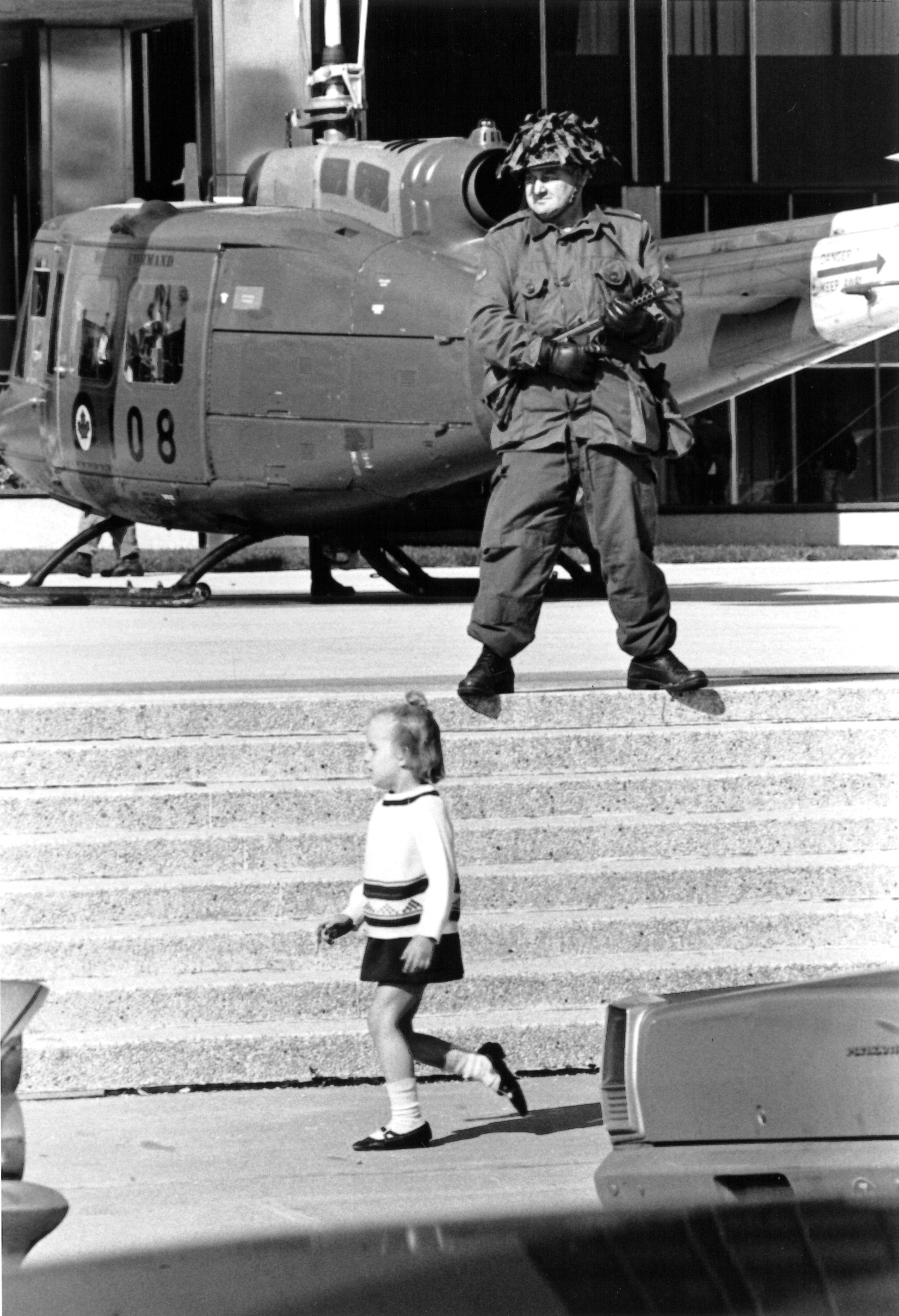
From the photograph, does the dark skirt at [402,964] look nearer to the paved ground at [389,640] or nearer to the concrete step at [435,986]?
the concrete step at [435,986]

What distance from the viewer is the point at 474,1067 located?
5.45m

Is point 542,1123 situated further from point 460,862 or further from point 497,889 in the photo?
point 460,862

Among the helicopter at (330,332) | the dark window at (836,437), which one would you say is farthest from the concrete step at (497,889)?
the dark window at (836,437)

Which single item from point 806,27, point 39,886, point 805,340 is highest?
point 806,27

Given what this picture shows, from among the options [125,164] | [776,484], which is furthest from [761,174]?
[125,164]

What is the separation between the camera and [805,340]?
13438 millimetres

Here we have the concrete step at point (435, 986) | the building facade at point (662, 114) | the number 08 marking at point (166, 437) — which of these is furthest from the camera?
the building facade at point (662, 114)

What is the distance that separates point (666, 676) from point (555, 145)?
186cm

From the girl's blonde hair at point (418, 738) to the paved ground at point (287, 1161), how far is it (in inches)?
39.5

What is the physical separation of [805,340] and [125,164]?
51.0ft

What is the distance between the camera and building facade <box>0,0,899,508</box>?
26172 mm

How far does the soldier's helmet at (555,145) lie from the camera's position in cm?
687

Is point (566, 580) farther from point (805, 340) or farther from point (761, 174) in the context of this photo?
point (761, 174)

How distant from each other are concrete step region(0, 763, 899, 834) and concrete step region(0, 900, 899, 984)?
0.41 meters
